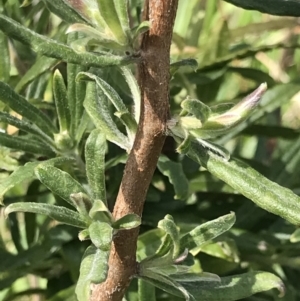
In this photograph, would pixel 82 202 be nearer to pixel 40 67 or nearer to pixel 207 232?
pixel 207 232

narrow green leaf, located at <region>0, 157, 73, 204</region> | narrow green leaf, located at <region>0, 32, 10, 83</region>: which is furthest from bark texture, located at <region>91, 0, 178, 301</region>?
narrow green leaf, located at <region>0, 32, 10, 83</region>

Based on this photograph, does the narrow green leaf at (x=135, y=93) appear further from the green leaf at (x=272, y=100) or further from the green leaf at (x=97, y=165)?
the green leaf at (x=272, y=100)

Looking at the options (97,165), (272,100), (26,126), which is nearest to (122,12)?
(97,165)

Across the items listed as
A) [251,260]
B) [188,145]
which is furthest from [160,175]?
[188,145]

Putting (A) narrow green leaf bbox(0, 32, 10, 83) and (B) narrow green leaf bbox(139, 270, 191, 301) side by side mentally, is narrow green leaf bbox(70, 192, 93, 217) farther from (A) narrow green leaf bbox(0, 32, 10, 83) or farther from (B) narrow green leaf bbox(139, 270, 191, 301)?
(A) narrow green leaf bbox(0, 32, 10, 83)

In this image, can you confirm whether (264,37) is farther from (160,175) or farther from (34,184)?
(34,184)
